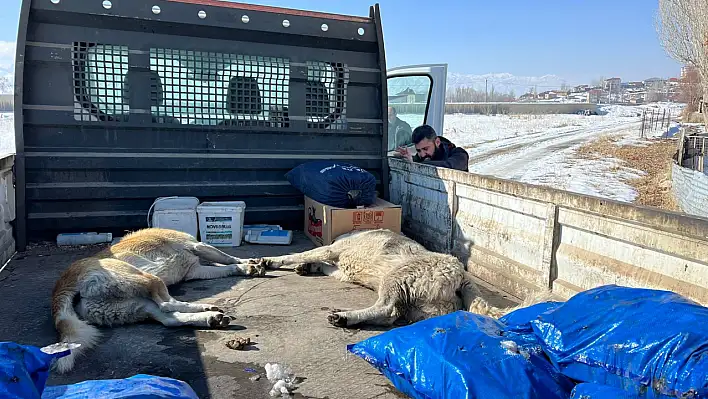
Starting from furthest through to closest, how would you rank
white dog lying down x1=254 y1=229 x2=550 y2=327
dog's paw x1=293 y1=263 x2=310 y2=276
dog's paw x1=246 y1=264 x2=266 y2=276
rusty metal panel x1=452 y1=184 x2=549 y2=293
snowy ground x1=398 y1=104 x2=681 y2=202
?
snowy ground x1=398 y1=104 x2=681 y2=202 → dog's paw x1=293 y1=263 x2=310 y2=276 → dog's paw x1=246 y1=264 x2=266 y2=276 → rusty metal panel x1=452 y1=184 x2=549 y2=293 → white dog lying down x1=254 y1=229 x2=550 y2=327

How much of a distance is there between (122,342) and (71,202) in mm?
2977

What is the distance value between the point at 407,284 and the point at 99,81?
4130mm

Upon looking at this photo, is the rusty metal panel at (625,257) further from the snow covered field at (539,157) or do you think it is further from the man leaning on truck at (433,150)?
the snow covered field at (539,157)

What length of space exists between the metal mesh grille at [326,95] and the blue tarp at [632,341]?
447cm

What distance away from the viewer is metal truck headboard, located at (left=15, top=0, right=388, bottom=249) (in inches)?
219

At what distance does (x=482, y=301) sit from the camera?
3.60m

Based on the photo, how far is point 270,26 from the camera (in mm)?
6234

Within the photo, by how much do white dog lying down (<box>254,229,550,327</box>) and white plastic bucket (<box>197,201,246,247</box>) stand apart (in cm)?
171

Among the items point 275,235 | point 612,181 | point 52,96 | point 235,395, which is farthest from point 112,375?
point 612,181

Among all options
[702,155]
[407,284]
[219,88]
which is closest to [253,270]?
[407,284]

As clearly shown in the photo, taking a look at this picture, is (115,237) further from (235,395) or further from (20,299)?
(235,395)

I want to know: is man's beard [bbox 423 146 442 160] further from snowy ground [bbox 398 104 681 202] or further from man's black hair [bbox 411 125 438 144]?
snowy ground [bbox 398 104 681 202]

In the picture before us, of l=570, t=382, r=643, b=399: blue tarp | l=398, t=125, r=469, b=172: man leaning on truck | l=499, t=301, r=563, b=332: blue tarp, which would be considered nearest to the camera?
l=570, t=382, r=643, b=399: blue tarp

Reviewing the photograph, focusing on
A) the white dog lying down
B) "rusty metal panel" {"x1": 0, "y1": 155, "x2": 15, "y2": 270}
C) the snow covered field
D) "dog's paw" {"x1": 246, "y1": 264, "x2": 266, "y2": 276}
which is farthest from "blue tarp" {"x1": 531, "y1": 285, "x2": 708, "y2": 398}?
the snow covered field
